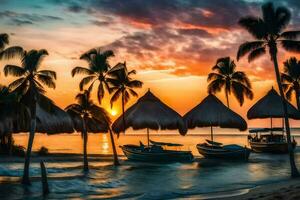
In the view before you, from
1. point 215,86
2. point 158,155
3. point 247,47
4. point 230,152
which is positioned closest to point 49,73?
point 247,47

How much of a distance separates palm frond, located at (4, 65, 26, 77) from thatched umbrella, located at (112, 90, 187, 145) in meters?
17.9

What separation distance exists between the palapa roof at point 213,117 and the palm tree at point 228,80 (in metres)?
12.4

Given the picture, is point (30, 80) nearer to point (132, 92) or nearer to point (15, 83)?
point (15, 83)

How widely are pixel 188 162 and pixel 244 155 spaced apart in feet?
17.9

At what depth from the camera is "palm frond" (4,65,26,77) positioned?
23.8 metres

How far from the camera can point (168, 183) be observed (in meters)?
26.8

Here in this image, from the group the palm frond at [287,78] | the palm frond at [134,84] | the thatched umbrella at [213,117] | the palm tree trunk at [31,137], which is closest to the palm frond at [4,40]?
the palm tree trunk at [31,137]

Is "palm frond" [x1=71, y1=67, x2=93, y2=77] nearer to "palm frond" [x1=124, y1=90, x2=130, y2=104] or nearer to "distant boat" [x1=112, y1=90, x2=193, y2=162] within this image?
"distant boat" [x1=112, y1=90, x2=193, y2=162]

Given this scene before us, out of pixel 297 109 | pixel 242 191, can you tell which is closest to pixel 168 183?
pixel 242 191

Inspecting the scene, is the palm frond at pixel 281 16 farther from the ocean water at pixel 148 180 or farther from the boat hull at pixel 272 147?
the boat hull at pixel 272 147

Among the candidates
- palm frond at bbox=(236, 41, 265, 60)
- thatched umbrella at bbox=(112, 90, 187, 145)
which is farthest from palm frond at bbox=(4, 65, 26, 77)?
thatched umbrella at bbox=(112, 90, 187, 145)

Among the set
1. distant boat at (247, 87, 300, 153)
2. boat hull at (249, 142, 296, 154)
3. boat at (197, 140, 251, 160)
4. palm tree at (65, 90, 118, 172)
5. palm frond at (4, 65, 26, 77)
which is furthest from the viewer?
distant boat at (247, 87, 300, 153)

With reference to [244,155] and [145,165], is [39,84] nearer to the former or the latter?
[145,165]

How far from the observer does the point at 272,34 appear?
26.0 m
